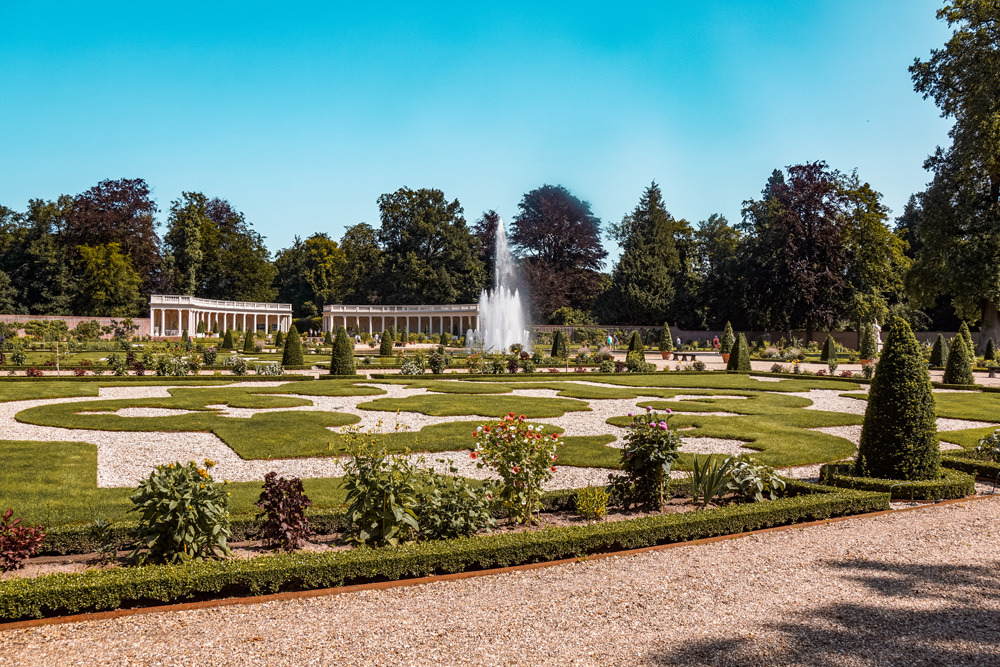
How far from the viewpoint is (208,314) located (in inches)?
3036

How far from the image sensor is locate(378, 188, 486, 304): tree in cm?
7725

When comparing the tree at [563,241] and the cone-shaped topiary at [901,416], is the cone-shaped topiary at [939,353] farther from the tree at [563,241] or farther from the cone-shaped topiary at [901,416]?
the tree at [563,241]

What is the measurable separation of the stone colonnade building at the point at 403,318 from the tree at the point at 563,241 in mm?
8808

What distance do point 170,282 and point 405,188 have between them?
2707 cm

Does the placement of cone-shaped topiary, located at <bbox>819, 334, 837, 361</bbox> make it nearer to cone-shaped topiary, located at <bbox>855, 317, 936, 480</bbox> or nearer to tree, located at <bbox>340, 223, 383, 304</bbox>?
cone-shaped topiary, located at <bbox>855, 317, 936, 480</bbox>

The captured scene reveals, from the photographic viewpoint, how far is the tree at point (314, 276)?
8569 cm

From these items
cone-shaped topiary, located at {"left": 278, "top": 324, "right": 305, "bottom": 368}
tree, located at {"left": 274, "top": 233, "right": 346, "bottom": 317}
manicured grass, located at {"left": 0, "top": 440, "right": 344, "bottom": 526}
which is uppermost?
tree, located at {"left": 274, "top": 233, "right": 346, "bottom": 317}

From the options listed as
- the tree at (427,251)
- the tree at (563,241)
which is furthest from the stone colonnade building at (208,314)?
the tree at (563,241)

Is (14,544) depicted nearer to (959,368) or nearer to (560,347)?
(959,368)

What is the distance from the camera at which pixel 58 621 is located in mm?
4945

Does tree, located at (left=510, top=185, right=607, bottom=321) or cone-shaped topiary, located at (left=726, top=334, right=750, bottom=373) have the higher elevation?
tree, located at (left=510, top=185, right=607, bottom=321)

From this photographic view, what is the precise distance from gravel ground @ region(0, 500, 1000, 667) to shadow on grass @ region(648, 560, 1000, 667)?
0.01 metres

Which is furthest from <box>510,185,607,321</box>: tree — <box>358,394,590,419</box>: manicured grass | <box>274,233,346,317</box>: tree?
<box>358,394,590,419</box>: manicured grass

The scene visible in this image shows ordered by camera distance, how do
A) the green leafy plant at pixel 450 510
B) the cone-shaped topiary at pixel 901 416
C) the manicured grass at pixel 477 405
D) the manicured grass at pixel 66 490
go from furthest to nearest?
the manicured grass at pixel 477 405
the cone-shaped topiary at pixel 901 416
the manicured grass at pixel 66 490
the green leafy plant at pixel 450 510
